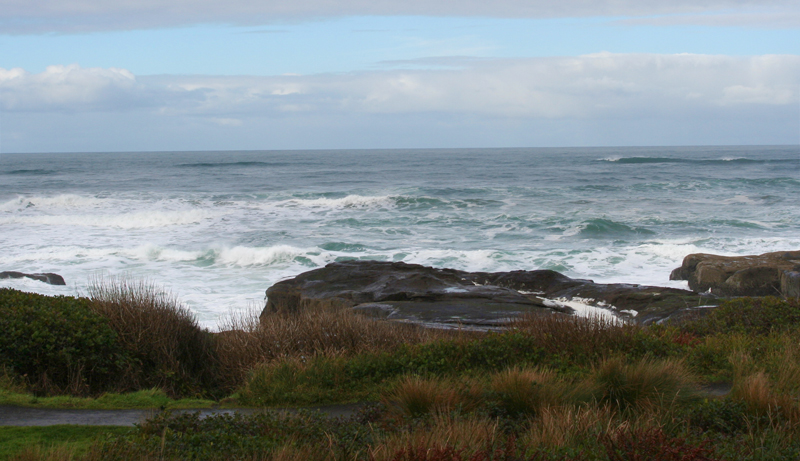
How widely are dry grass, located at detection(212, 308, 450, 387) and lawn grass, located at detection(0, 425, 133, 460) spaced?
2425mm

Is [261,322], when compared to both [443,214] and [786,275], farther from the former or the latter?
[443,214]

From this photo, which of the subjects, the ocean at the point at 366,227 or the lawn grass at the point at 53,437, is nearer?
the lawn grass at the point at 53,437

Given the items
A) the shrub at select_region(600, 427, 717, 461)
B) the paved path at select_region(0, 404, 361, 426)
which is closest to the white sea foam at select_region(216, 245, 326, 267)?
the paved path at select_region(0, 404, 361, 426)

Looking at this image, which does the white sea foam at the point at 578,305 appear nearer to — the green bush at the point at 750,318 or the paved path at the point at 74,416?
the green bush at the point at 750,318

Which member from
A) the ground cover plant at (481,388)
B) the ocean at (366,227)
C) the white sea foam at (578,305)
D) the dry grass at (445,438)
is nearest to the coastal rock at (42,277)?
the ocean at (366,227)

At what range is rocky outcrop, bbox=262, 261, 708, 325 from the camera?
1117 centimetres

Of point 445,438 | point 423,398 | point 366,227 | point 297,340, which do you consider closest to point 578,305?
point 297,340

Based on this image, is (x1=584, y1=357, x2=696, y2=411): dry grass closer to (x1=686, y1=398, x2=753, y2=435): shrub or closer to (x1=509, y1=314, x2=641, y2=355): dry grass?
(x1=686, y1=398, x2=753, y2=435): shrub

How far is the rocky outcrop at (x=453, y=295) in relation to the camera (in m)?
11.2

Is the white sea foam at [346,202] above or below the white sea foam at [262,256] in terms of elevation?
above

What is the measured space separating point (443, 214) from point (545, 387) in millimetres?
27004

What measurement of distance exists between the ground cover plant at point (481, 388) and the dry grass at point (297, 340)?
0.8 inches

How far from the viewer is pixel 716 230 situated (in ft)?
84.9

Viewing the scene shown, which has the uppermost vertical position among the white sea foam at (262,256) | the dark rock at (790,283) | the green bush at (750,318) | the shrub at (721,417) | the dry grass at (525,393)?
the dry grass at (525,393)
